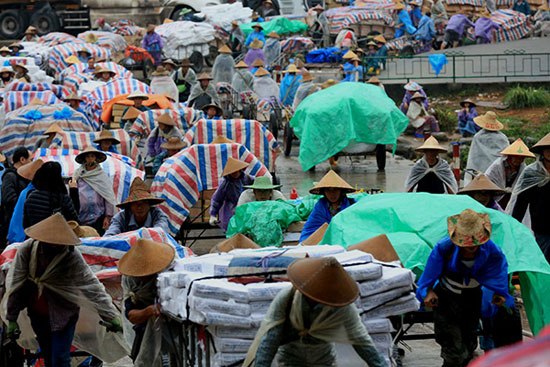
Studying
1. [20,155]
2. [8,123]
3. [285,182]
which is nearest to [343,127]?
[285,182]

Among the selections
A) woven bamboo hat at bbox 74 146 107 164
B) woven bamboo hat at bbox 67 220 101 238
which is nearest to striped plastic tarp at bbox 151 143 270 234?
woven bamboo hat at bbox 74 146 107 164

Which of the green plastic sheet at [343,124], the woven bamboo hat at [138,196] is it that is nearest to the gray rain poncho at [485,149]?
the green plastic sheet at [343,124]

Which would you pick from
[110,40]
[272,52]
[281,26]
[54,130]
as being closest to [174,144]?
[54,130]

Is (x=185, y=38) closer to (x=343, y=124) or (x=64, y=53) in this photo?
(x=64, y=53)

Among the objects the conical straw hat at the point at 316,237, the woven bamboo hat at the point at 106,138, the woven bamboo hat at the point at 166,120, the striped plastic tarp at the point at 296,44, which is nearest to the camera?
the conical straw hat at the point at 316,237

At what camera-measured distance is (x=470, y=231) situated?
6.88 m

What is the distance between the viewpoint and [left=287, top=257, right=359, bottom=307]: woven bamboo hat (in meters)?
4.98

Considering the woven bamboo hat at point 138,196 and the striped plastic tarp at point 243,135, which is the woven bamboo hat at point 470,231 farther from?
the striped plastic tarp at point 243,135

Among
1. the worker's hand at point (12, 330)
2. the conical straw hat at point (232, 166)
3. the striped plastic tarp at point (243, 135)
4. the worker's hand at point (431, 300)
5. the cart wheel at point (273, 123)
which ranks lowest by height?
the cart wheel at point (273, 123)

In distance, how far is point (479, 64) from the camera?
27672 mm

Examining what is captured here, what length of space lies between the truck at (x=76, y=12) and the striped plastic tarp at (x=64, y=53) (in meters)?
7.15

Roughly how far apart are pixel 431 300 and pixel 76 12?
1179 inches

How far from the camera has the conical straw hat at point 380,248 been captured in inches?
273

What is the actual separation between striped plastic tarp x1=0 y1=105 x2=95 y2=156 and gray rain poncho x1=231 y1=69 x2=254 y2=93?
6.64 meters
